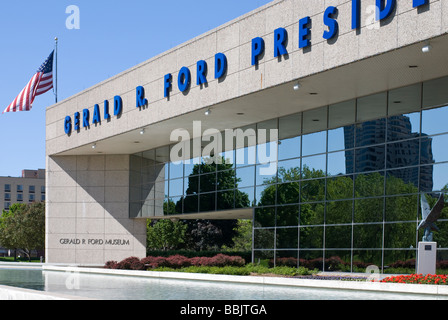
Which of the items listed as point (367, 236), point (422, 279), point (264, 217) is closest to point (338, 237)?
point (367, 236)

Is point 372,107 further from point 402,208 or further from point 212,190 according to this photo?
point 212,190

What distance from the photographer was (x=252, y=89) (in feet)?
87.9

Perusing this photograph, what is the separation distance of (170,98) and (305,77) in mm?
9350

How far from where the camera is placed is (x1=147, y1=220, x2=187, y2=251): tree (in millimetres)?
72562

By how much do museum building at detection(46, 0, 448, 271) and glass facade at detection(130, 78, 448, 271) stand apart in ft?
0.19

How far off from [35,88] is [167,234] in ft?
111

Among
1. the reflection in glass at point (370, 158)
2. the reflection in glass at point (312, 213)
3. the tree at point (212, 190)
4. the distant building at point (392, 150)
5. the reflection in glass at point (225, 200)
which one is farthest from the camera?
the reflection in glass at point (225, 200)

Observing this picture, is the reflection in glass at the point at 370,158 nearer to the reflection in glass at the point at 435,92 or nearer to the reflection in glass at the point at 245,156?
the reflection in glass at the point at 435,92

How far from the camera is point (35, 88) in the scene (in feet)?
137

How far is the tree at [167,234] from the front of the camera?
7256cm

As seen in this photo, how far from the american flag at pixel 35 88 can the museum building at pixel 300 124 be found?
2.08 metres

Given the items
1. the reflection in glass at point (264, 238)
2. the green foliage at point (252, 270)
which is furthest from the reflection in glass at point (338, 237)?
the reflection in glass at point (264, 238)

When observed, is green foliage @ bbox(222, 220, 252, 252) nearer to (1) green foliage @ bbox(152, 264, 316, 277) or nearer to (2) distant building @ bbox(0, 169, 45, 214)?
(1) green foliage @ bbox(152, 264, 316, 277)
